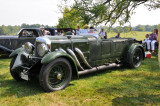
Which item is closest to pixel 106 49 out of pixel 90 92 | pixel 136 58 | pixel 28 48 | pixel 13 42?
pixel 136 58

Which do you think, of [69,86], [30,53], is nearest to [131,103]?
[69,86]

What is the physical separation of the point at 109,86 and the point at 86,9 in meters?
6.17

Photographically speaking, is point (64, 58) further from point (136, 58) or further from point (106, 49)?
point (136, 58)

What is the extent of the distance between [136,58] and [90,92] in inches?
134

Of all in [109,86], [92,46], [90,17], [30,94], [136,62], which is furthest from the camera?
[90,17]

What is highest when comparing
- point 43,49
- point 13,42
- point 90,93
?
point 13,42

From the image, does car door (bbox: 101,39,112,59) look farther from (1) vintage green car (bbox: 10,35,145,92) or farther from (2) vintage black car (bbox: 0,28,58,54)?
(2) vintage black car (bbox: 0,28,58,54)

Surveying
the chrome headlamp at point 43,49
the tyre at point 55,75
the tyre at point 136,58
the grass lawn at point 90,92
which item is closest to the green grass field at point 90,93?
the grass lawn at point 90,92

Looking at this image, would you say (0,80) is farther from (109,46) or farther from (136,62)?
(136,62)

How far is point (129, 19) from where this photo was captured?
10.9 metres

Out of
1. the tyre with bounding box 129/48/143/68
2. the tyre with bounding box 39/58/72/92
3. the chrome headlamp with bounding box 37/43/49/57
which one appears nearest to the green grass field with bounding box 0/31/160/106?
the tyre with bounding box 39/58/72/92

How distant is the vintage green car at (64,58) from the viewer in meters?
3.57

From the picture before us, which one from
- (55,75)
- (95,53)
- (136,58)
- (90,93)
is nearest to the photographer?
(90,93)

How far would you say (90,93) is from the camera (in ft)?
11.3
